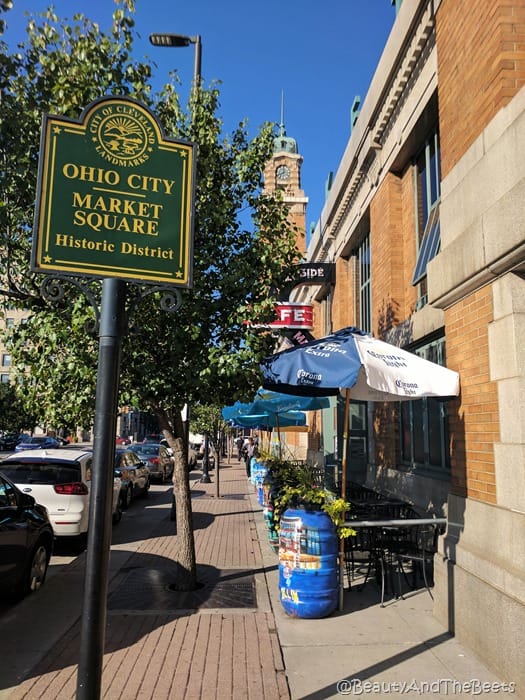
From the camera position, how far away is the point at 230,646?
518 centimetres

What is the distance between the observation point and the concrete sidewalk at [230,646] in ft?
14.3

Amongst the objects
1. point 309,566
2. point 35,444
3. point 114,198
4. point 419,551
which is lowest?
point 419,551

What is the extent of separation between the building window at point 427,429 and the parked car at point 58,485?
5.32 metres

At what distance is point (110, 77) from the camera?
6.11m

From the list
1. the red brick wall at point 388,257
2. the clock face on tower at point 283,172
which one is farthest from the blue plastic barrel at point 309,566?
the clock face on tower at point 283,172

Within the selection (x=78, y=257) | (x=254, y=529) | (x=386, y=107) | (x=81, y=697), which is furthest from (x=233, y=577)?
(x=386, y=107)

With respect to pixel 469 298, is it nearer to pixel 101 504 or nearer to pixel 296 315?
pixel 101 504

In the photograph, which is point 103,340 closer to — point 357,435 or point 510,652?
point 510,652

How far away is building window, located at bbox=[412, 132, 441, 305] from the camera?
8.73 m

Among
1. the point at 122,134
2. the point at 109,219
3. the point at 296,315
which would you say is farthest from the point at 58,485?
the point at 296,315

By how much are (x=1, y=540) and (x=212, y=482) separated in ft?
55.3

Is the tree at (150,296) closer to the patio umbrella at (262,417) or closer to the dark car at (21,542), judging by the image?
the dark car at (21,542)

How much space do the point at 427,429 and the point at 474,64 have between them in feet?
17.0

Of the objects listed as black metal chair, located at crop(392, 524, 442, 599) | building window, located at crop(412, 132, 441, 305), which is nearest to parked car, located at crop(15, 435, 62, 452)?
building window, located at crop(412, 132, 441, 305)
